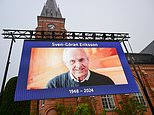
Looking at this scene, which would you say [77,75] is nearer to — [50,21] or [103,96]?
[103,96]

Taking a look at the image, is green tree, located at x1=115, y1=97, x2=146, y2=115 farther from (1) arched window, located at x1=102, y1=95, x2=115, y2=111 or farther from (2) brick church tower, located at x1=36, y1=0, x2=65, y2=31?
(2) brick church tower, located at x1=36, y1=0, x2=65, y2=31

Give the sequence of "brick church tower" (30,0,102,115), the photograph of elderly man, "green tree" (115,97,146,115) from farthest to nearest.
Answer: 1. "brick church tower" (30,0,102,115)
2. "green tree" (115,97,146,115)
3. the photograph of elderly man

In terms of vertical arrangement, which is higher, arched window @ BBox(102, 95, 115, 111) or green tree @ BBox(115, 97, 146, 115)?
arched window @ BBox(102, 95, 115, 111)

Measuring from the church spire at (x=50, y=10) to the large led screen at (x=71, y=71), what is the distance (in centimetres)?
1785

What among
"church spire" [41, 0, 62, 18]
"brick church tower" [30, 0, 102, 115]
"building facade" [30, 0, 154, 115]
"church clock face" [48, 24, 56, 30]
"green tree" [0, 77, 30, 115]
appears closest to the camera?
"green tree" [0, 77, 30, 115]

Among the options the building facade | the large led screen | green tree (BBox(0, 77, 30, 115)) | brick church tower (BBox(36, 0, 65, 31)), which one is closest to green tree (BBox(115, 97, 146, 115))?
the building facade

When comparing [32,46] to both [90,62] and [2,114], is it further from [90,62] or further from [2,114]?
[2,114]

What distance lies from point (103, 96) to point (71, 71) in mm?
9202

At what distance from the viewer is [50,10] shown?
25.5 m

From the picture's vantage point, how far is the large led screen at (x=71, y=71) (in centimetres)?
644

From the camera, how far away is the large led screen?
6.44 m

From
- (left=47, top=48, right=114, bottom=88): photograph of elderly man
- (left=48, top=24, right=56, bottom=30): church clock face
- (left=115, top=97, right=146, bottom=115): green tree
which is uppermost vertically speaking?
(left=48, top=24, right=56, bottom=30): church clock face

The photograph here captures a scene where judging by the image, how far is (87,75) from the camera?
24.2 ft

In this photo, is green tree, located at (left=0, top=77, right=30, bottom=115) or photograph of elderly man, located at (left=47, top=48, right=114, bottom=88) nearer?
photograph of elderly man, located at (left=47, top=48, right=114, bottom=88)
